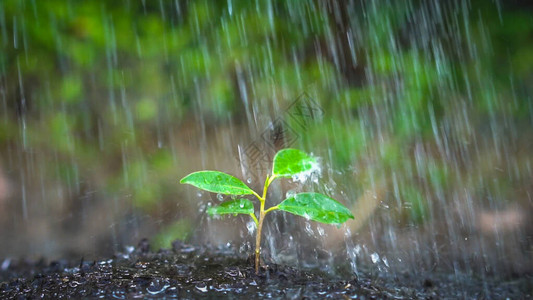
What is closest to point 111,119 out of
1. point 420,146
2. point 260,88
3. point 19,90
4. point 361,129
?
point 19,90

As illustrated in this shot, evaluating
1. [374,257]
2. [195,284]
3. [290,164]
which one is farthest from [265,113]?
[195,284]

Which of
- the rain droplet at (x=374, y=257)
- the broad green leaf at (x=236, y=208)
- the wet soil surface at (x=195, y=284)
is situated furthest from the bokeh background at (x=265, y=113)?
the broad green leaf at (x=236, y=208)

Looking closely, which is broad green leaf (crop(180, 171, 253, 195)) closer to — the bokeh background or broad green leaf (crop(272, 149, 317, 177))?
broad green leaf (crop(272, 149, 317, 177))

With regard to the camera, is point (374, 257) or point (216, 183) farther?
point (374, 257)

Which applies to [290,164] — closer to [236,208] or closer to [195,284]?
[236,208]

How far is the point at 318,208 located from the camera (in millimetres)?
781

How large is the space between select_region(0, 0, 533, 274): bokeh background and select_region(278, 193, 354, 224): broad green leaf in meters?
1.08

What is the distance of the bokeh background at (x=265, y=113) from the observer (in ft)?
6.73

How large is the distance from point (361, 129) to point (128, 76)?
4.55 ft

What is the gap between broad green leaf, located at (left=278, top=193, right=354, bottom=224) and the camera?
760mm

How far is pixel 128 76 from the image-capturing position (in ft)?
7.57

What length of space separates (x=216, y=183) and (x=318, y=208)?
22 cm

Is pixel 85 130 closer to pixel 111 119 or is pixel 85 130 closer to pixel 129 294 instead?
pixel 111 119

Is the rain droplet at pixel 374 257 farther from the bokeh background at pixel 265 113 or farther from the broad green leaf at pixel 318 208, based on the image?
the broad green leaf at pixel 318 208
